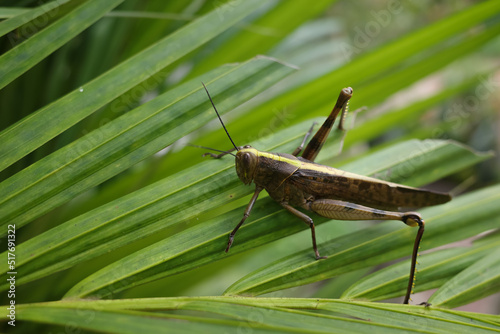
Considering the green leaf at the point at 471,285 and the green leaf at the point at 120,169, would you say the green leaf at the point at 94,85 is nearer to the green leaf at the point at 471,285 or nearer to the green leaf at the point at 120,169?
the green leaf at the point at 120,169

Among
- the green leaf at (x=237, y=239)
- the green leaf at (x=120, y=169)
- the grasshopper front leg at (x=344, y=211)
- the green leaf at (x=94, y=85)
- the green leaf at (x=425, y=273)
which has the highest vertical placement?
the green leaf at (x=94, y=85)

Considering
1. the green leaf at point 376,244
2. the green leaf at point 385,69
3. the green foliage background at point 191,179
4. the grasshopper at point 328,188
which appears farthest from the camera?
the green leaf at point 385,69

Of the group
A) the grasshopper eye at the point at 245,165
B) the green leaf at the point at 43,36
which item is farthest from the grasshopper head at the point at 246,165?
the green leaf at the point at 43,36

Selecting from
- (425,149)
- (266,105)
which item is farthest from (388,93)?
(266,105)

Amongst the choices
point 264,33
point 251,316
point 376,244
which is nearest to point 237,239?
point 251,316

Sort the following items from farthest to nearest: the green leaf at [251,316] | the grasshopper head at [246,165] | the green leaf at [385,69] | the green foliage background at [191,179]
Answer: the green leaf at [385,69]
the grasshopper head at [246,165]
the green foliage background at [191,179]
the green leaf at [251,316]

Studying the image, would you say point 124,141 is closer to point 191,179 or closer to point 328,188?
point 191,179

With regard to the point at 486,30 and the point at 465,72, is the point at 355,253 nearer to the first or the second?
the point at 486,30
